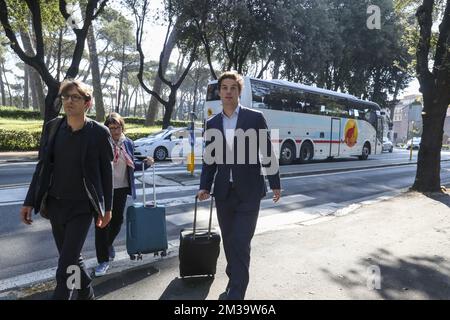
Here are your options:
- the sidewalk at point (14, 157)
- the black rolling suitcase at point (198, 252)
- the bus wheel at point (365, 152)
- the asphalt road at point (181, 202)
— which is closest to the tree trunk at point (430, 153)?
A: the asphalt road at point (181, 202)

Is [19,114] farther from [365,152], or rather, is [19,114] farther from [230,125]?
[230,125]

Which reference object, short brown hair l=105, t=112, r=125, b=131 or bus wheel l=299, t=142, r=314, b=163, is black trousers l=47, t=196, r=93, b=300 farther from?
bus wheel l=299, t=142, r=314, b=163

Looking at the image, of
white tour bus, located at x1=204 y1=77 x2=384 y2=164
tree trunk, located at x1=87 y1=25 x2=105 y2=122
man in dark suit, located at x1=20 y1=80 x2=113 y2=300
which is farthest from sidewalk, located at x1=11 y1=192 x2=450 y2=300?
tree trunk, located at x1=87 y1=25 x2=105 y2=122

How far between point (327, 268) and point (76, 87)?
10.2ft

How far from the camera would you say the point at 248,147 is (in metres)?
3.50

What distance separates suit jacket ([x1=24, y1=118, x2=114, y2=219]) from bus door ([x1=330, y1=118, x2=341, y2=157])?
742 inches

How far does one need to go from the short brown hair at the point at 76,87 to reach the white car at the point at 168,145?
14.5 m

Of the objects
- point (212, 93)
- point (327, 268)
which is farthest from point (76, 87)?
point (212, 93)

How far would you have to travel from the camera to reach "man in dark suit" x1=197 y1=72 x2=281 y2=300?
3.41 m

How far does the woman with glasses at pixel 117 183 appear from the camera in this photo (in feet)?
13.8

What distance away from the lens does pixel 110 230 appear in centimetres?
434

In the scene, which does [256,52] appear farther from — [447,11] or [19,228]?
[19,228]
